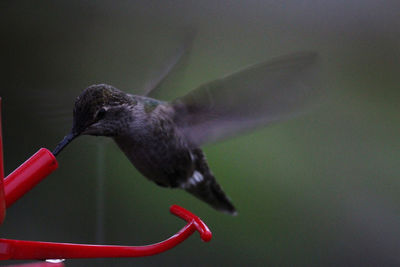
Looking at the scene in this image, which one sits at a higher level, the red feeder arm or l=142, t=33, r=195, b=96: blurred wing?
l=142, t=33, r=195, b=96: blurred wing

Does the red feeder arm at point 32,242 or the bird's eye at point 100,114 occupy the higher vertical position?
the bird's eye at point 100,114

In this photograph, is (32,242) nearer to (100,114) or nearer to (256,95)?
(100,114)

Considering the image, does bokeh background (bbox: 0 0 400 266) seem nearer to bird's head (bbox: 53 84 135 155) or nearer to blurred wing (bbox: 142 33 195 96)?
blurred wing (bbox: 142 33 195 96)

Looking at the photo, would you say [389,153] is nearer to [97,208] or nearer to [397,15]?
[397,15]

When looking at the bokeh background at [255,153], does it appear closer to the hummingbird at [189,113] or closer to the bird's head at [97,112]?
the hummingbird at [189,113]

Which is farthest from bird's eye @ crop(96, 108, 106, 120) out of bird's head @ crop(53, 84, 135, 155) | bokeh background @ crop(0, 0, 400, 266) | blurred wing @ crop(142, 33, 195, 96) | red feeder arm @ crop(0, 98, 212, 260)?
bokeh background @ crop(0, 0, 400, 266)

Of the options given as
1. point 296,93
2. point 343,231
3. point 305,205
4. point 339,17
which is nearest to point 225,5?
point 339,17

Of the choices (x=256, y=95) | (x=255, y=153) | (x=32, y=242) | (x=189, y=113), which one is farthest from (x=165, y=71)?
(x=255, y=153)

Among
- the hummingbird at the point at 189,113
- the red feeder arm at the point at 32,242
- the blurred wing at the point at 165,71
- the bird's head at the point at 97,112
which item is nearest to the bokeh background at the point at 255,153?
the blurred wing at the point at 165,71
